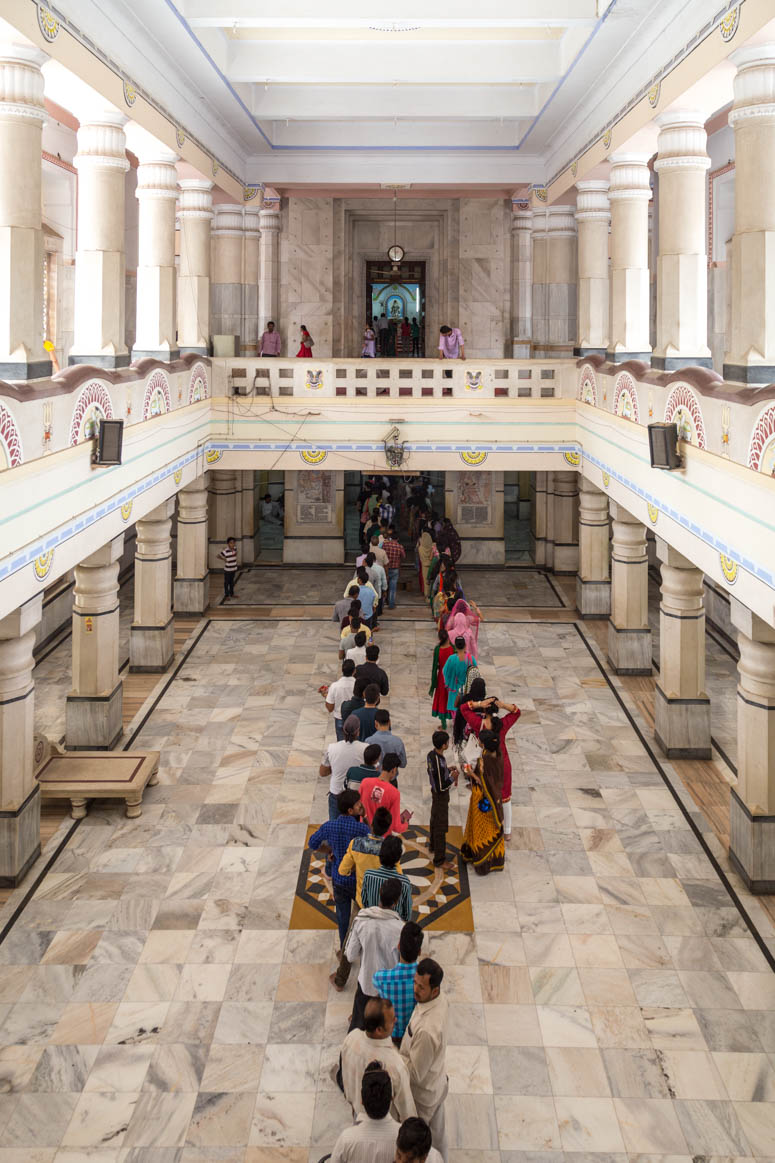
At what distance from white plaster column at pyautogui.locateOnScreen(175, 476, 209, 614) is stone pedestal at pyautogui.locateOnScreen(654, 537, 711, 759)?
24.0 feet

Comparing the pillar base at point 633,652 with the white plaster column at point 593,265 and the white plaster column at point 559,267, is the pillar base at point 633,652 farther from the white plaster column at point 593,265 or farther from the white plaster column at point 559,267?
the white plaster column at point 559,267

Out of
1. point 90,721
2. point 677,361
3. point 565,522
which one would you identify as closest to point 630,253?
point 677,361

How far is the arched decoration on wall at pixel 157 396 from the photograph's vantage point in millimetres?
11453

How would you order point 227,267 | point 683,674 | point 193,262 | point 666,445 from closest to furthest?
1. point 666,445
2. point 683,674
3. point 193,262
4. point 227,267

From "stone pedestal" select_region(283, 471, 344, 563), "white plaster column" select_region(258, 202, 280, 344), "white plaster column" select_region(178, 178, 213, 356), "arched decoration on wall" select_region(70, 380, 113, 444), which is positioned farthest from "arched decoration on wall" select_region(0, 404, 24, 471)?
"white plaster column" select_region(258, 202, 280, 344)

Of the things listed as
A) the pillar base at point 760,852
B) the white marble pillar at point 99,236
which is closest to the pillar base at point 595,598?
the pillar base at point 760,852

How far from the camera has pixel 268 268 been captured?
69.1 feet

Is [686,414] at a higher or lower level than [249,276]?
lower

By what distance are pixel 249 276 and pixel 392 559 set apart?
610 centimetres

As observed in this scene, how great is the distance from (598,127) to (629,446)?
413cm

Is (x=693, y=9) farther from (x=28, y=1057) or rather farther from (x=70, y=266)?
(x=70, y=266)

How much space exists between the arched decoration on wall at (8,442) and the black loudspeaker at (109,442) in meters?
1.89

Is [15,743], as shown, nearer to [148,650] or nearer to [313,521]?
[148,650]

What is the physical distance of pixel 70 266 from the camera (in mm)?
17000
